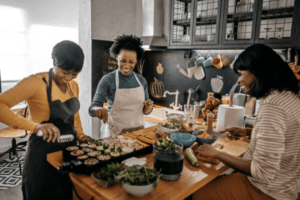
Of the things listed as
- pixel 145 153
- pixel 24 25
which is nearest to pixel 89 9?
pixel 24 25

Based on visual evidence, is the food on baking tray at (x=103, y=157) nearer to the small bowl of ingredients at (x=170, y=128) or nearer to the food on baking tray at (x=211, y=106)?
the small bowl of ingredients at (x=170, y=128)

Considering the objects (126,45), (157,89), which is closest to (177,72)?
(157,89)

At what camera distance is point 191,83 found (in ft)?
11.5

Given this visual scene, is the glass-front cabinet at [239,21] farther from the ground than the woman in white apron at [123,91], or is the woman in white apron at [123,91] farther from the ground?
the glass-front cabinet at [239,21]

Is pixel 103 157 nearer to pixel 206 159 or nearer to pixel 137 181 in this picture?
pixel 137 181

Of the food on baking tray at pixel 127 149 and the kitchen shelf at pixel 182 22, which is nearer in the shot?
the food on baking tray at pixel 127 149

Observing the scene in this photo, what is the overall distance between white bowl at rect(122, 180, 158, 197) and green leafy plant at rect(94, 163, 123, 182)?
120 mm

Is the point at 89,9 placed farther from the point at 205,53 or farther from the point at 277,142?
the point at 277,142

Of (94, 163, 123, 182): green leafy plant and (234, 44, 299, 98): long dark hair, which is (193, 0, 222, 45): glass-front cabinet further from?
(94, 163, 123, 182): green leafy plant

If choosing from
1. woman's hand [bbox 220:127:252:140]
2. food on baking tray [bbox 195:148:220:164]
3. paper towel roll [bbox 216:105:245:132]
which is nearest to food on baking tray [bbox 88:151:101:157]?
food on baking tray [bbox 195:148:220:164]

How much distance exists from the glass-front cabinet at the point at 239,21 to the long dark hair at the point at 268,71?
1.10 meters

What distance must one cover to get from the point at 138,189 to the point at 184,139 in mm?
837

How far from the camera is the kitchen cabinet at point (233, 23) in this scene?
2.13m

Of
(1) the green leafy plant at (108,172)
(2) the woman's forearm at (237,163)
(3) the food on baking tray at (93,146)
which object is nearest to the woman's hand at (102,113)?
(3) the food on baking tray at (93,146)
